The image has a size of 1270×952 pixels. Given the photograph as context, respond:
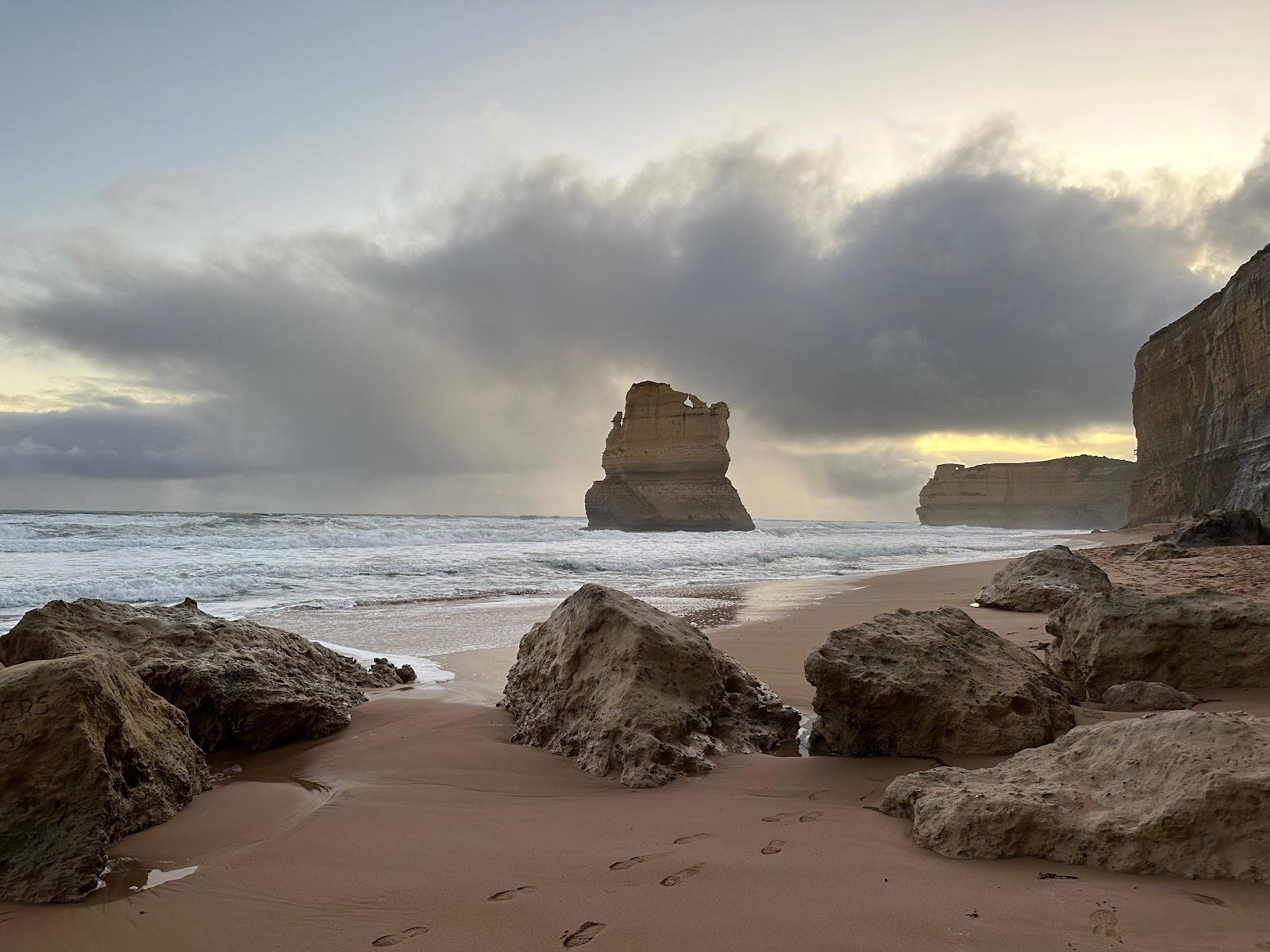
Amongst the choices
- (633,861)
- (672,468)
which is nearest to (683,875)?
(633,861)

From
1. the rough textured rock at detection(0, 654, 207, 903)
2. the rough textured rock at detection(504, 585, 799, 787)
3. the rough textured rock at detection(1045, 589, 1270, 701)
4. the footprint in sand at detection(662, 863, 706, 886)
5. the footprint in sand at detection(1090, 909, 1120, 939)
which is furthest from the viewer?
the rough textured rock at detection(1045, 589, 1270, 701)

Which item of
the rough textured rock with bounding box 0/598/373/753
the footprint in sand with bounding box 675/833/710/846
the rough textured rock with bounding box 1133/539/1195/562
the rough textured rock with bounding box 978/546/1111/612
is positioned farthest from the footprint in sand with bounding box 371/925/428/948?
the rough textured rock with bounding box 1133/539/1195/562

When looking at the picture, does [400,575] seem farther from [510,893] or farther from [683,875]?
[683,875]

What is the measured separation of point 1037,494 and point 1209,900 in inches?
3135

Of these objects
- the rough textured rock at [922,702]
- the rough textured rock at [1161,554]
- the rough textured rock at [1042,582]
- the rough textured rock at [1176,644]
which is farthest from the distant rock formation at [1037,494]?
the rough textured rock at [922,702]

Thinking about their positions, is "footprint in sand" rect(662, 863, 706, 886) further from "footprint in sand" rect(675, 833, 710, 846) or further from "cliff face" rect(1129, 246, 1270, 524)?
"cliff face" rect(1129, 246, 1270, 524)

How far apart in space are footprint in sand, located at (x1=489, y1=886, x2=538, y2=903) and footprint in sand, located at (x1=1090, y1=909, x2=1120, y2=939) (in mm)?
1357

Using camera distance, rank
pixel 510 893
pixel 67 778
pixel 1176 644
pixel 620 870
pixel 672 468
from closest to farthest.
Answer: pixel 510 893
pixel 620 870
pixel 67 778
pixel 1176 644
pixel 672 468

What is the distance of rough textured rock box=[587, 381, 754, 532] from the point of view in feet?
159

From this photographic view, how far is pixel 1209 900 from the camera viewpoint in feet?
5.65

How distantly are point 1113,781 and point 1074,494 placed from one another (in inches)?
3109

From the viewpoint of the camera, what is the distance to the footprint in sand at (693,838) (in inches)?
90.0

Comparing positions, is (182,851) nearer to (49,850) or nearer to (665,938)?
(49,850)

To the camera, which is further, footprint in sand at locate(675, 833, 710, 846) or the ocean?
the ocean
